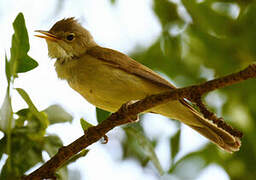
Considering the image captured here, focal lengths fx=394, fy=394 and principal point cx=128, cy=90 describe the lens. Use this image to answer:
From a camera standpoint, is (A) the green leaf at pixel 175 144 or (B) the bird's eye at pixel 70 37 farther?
(B) the bird's eye at pixel 70 37

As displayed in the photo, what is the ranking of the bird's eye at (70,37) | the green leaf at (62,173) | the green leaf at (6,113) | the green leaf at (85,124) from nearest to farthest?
1. the green leaf at (6,113)
2. the green leaf at (62,173)
3. the green leaf at (85,124)
4. the bird's eye at (70,37)

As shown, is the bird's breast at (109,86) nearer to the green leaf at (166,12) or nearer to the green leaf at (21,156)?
the green leaf at (166,12)

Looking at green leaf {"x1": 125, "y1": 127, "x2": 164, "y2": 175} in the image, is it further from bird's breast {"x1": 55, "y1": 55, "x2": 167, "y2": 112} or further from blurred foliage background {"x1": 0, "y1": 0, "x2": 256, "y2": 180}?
bird's breast {"x1": 55, "y1": 55, "x2": 167, "y2": 112}

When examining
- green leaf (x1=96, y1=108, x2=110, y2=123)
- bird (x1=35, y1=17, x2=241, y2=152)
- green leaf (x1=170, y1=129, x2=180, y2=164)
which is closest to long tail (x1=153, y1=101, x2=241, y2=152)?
bird (x1=35, y1=17, x2=241, y2=152)

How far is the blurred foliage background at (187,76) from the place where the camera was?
2186mm

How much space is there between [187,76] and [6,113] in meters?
2.04

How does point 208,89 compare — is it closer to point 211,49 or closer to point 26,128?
point 26,128

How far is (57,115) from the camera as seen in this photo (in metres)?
2.58

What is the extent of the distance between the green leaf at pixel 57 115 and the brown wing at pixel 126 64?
80 centimetres

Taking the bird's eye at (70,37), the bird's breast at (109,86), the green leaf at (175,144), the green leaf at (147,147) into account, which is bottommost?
the green leaf at (175,144)

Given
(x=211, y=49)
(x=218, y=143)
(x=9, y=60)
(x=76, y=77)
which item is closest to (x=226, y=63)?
Answer: (x=211, y=49)

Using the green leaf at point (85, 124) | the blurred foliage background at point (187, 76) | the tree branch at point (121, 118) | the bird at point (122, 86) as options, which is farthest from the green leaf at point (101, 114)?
the tree branch at point (121, 118)

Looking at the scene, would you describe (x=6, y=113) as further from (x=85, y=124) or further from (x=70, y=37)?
(x=70, y=37)

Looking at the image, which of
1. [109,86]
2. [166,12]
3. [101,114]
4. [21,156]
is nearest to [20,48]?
[21,156]
